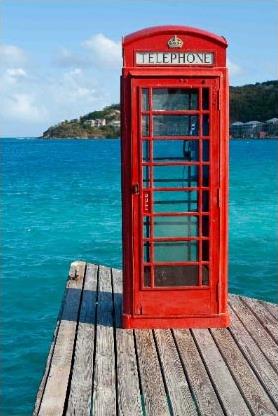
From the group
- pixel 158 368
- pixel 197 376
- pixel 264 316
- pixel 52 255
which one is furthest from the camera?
pixel 52 255

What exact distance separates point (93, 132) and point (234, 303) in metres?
144

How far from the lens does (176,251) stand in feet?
18.0

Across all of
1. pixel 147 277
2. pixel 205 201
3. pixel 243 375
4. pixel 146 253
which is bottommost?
pixel 243 375

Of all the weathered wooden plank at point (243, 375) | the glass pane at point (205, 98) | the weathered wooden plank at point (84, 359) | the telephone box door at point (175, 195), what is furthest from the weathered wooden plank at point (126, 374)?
the glass pane at point (205, 98)

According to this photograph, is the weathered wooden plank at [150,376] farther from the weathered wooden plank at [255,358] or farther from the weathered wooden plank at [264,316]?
the weathered wooden plank at [264,316]

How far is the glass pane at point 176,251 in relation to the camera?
547 centimetres

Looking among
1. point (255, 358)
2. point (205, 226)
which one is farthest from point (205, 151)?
point (255, 358)

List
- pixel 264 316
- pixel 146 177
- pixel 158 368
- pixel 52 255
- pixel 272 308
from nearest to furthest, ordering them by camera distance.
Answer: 1. pixel 158 368
2. pixel 146 177
3. pixel 264 316
4. pixel 272 308
5. pixel 52 255

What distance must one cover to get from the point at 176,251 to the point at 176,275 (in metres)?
0.21

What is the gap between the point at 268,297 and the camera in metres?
10.8

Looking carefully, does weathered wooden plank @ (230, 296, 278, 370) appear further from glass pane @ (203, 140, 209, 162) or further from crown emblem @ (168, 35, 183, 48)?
crown emblem @ (168, 35, 183, 48)

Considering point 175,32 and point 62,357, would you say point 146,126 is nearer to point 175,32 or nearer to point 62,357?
point 175,32

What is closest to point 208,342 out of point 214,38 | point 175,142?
point 175,142

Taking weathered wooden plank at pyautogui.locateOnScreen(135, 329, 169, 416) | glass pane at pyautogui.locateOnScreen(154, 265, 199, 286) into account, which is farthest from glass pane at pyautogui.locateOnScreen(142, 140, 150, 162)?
weathered wooden plank at pyautogui.locateOnScreen(135, 329, 169, 416)
